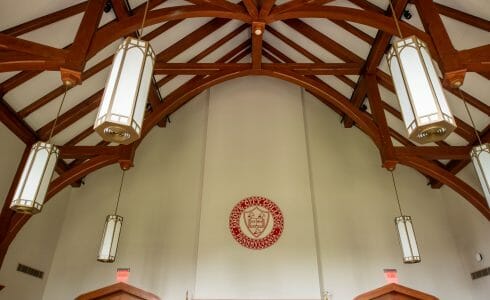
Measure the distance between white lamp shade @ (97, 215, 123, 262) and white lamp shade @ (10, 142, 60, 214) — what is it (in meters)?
1.88

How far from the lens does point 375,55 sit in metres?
5.33

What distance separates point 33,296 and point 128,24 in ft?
15.4

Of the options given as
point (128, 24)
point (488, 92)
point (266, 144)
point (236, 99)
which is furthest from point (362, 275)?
point (128, 24)

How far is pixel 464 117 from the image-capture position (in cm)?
523

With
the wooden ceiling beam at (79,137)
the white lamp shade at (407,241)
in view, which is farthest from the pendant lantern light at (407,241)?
the wooden ceiling beam at (79,137)

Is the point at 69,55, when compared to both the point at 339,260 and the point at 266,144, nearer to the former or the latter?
the point at 266,144

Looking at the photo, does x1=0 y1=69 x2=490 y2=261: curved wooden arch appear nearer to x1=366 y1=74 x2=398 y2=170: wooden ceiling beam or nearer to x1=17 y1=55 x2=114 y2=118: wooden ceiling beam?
x1=366 y1=74 x2=398 y2=170: wooden ceiling beam

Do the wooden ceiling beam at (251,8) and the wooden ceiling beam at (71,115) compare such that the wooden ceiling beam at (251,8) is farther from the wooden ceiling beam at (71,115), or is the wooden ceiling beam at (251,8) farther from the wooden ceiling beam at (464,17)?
the wooden ceiling beam at (71,115)

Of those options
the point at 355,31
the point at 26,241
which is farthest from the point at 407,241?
the point at 26,241

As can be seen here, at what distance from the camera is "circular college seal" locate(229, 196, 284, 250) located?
19.4ft

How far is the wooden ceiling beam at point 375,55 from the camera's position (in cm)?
441

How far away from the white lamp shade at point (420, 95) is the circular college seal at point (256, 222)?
3863 mm

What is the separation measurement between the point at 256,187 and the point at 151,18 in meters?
3.41

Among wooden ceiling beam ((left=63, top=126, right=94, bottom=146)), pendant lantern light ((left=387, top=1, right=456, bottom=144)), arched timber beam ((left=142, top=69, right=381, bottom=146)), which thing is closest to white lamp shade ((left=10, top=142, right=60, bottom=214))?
arched timber beam ((left=142, top=69, right=381, bottom=146))
